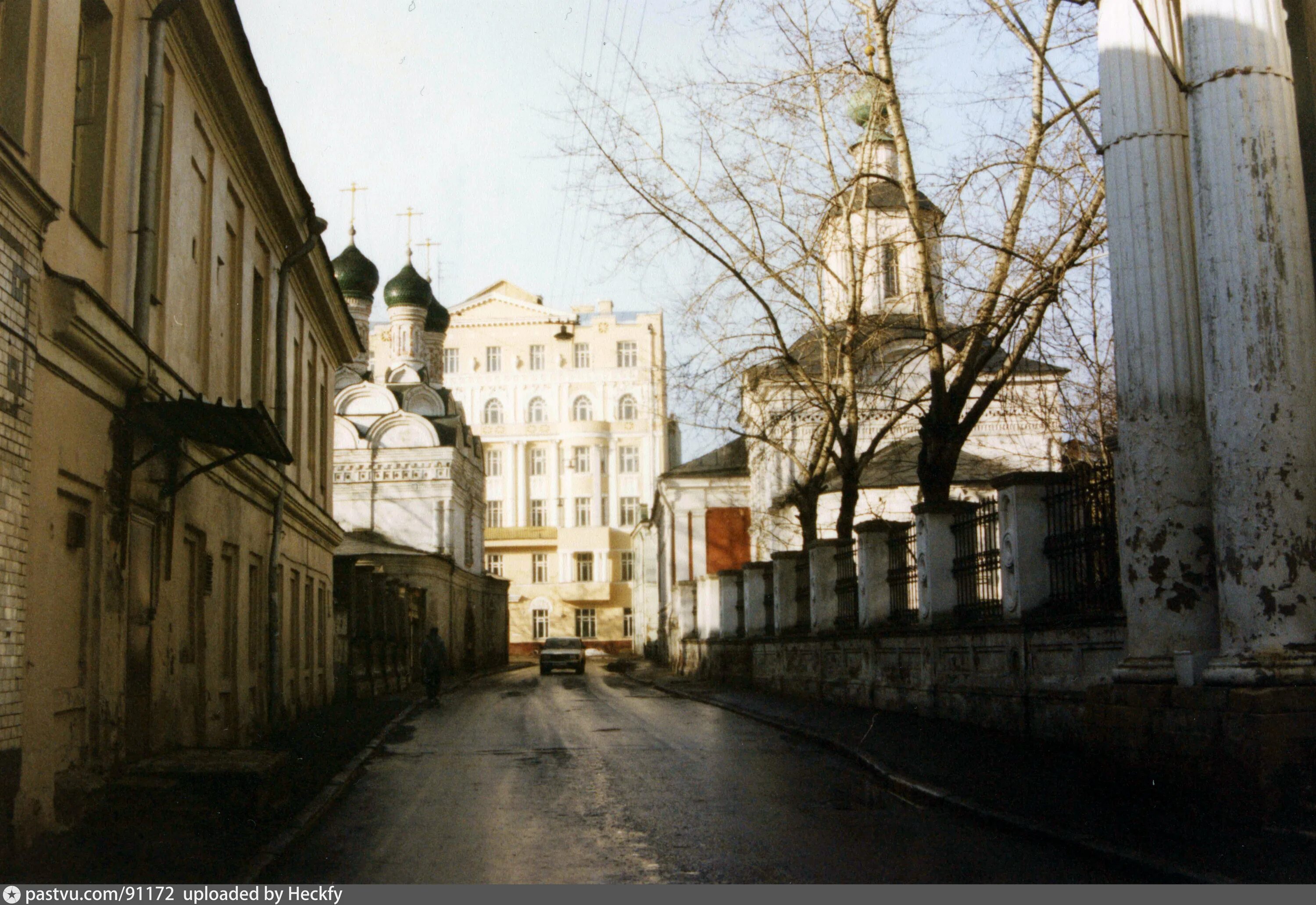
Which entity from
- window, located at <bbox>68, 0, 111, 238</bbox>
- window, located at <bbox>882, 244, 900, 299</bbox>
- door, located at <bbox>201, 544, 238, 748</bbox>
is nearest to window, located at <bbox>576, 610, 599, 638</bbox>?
window, located at <bbox>882, 244, 900, 299</bbox>

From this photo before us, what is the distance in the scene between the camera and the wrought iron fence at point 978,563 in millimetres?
15383

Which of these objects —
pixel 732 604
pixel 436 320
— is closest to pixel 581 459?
pixel 436 320

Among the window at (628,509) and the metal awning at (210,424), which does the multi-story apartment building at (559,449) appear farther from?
the metal awning at (210,424)

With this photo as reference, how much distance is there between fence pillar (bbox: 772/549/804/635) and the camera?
26.1 metres

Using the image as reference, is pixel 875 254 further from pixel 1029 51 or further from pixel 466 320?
pixel 466 320

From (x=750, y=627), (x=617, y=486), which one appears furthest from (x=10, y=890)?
(x=617, y=486)

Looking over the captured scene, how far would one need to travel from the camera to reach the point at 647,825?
9.31m

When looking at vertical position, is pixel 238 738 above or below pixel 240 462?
below

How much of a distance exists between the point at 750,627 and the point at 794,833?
21.5 m

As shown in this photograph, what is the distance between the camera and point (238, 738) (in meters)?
15.7

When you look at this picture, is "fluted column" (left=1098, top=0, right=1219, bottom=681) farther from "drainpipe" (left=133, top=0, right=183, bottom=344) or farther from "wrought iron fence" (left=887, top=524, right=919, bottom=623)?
"wrought iron fence" (left=887, top=524, right=919, bottom=623)

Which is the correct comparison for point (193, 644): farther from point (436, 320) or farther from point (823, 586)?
point (436, 320)

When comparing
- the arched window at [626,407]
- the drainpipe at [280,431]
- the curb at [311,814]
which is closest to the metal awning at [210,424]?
the curb at [311,814]

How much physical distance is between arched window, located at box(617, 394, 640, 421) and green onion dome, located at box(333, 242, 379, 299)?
3713 cm
